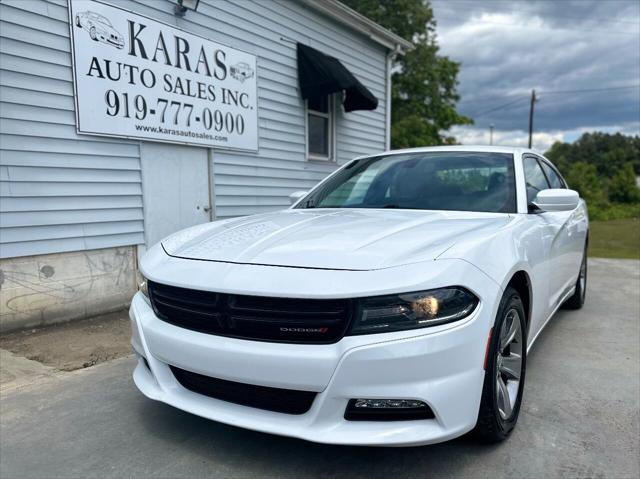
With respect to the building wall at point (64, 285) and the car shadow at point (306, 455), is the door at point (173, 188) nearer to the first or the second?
the building wall at point (64, 285)

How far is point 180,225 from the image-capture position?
18.7ft

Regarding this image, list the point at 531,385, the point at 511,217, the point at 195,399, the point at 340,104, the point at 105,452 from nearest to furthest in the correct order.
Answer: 1. the point at 195,399
2. the point at 105,452
3. the point at 511,217
4. the point at 531,385
5. the point at 340,104

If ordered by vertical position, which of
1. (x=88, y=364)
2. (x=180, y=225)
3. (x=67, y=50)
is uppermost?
(x=67, y=50)

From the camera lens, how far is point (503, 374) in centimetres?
224

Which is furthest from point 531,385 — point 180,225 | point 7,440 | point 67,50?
point 67,50

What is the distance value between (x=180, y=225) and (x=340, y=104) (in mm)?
4296

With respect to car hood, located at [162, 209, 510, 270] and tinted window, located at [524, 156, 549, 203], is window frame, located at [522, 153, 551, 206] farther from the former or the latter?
car hood, located at [162, 209, 510, 270]

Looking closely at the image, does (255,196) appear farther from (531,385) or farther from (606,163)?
(606,163)

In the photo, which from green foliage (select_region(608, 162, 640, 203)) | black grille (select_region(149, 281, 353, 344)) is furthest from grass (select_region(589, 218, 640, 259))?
green foliage (select_region(608, 162, 640, 203))

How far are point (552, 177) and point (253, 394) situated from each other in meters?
3.52

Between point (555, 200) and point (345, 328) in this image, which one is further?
point (555, 200)

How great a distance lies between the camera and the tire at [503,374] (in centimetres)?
196

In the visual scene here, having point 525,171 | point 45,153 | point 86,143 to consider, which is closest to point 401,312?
point 525,171

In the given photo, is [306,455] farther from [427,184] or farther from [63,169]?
[63,169]
